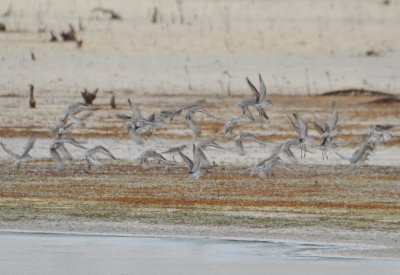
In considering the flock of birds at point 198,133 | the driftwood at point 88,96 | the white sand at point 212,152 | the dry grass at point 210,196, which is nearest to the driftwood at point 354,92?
the driftwood at point 88,96

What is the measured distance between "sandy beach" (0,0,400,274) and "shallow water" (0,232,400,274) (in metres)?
0.25

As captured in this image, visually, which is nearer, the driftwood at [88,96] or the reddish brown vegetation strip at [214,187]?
the reddish brown vegetation strip at [214,187]

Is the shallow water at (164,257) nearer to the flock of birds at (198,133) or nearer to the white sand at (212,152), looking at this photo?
the flock of birds at (198,133)

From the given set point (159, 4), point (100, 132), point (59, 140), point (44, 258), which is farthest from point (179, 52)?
point (44, 258)

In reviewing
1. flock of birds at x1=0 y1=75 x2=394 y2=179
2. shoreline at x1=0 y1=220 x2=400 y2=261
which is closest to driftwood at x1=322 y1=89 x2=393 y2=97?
flock of birds at x1=0 y1=75 x2=394 y2=179

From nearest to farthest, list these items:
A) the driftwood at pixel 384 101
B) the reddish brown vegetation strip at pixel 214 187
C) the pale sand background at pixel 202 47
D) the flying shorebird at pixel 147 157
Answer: the reddish brown vegetation strip at pixel 214 187
the flying shorebird at pixel 147 157
the driftwood at pixel 384 101
the pale sand background at pixel 202 47

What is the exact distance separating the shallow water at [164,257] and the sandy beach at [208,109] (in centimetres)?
25

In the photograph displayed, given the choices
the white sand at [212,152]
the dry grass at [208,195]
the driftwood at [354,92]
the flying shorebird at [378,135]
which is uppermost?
the driftwood at [354,92]

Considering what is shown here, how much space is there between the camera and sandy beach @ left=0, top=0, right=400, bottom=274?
19.0m

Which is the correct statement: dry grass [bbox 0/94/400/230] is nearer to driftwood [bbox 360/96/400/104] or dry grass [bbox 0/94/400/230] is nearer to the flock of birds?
the flock of birds

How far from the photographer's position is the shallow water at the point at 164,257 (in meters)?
15.2

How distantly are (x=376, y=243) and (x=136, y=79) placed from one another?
25.3m

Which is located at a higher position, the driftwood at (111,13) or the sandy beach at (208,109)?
the driftwood at (111,13)

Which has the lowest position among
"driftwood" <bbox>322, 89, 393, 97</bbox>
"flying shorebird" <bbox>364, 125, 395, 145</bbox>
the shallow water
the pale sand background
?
the shallow water
